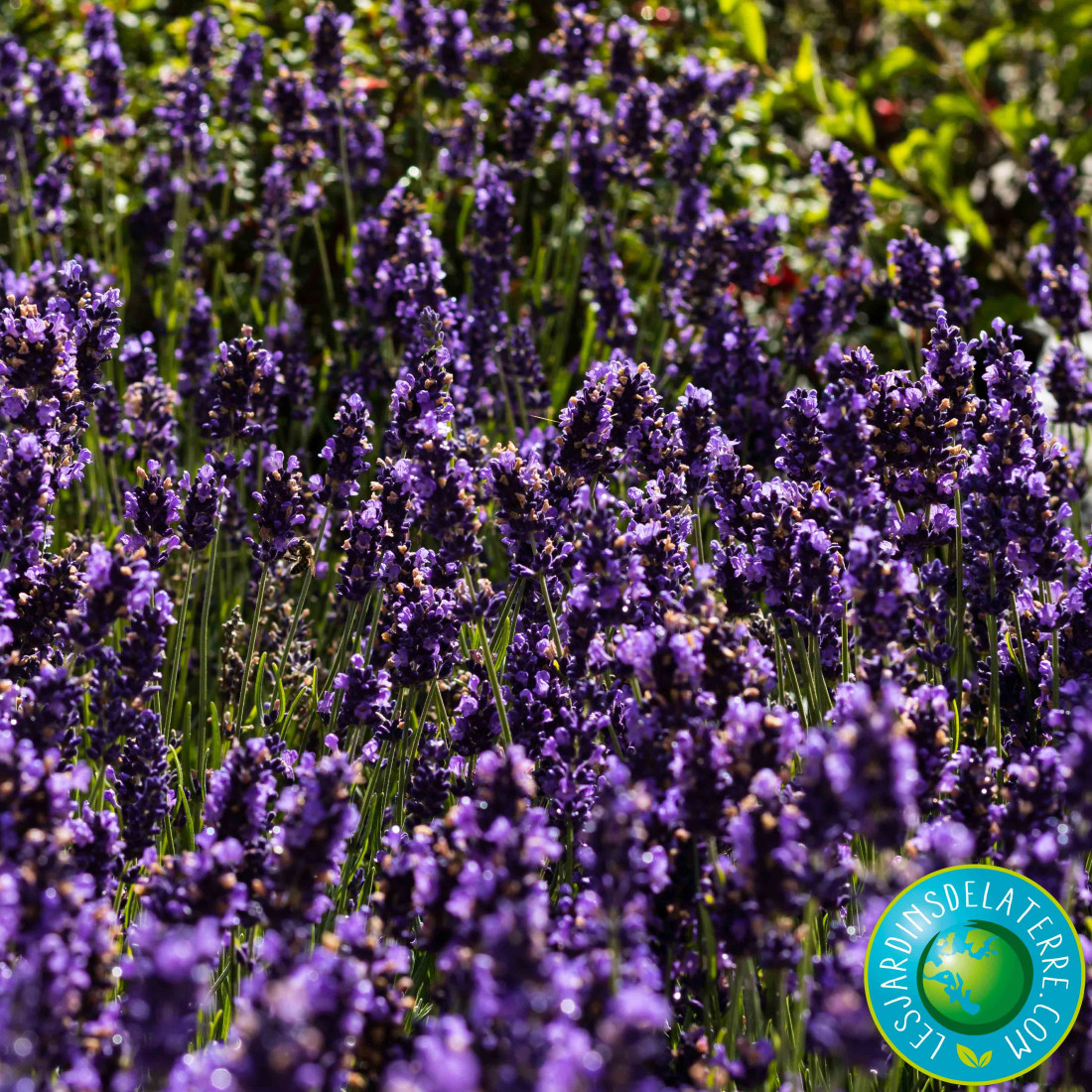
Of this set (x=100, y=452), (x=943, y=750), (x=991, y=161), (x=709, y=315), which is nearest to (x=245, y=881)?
(x=943, y=750)

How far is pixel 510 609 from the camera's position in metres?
2.80

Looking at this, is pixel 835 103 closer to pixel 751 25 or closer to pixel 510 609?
pixel 751 25

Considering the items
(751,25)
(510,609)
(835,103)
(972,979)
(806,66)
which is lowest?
(972,979)

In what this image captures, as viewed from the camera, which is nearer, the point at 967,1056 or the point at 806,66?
the point at 967,1056

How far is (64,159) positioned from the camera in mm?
4305

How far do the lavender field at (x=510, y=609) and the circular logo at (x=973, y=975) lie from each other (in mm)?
64

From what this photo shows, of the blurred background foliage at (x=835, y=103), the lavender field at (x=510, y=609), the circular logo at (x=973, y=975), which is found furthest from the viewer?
the blurred background foliage at (x=835, y=103)

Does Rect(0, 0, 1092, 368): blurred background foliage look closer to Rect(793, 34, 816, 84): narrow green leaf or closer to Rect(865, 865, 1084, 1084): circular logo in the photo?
Rect(793, 34, 816, 84): narrow green leaf

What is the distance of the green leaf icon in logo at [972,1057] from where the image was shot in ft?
6.12

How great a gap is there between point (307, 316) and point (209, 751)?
2.57 meters

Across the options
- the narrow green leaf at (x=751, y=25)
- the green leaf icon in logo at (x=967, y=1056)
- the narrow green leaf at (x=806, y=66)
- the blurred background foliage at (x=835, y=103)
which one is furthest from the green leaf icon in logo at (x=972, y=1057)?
the narrow green leaf at (x=751, y=25)

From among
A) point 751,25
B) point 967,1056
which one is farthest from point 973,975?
point 751,25

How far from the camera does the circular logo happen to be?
1.83 m

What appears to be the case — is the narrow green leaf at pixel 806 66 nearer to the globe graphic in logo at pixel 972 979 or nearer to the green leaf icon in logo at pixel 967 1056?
the globe graphic in logo at pixel 972 979
